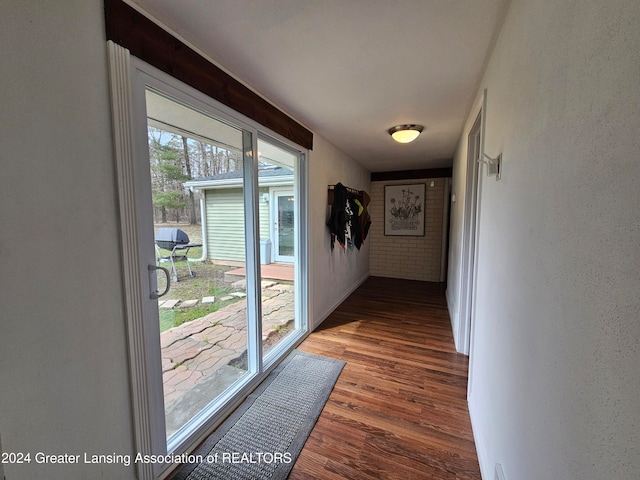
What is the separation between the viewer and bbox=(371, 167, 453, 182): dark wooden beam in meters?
4.94

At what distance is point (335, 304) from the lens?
3.77 metres

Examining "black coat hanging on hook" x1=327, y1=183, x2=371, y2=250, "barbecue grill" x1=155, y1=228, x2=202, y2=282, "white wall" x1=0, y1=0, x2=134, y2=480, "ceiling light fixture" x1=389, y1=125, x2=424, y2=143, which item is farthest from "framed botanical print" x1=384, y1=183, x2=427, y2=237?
"white wall" x1=0, y1=0, x2=134, y2=480

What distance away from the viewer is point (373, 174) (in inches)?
218

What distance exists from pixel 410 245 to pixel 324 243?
2.78 meters

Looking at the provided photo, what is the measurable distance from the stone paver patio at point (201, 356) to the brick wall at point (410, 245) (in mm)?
4043

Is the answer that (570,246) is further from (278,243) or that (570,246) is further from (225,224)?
(278,243)

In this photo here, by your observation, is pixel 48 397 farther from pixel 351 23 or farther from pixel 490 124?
pixel 490 124

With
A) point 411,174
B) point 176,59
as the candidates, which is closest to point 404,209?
point 411,174

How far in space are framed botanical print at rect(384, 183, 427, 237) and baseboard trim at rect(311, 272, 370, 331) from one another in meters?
1.25

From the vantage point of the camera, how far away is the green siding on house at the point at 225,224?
6.06ft

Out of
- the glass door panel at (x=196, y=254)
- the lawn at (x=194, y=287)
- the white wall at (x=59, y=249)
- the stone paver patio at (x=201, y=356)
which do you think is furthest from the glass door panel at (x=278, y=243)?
the white wall at (x=59, y=249)

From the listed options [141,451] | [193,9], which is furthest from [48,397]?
[193,9]

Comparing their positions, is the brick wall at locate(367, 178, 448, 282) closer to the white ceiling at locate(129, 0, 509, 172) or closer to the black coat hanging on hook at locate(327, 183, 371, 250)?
the black coat hanging on hook at locate(327, 183, 371, 250)

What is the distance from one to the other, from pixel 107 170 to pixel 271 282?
2965mm
